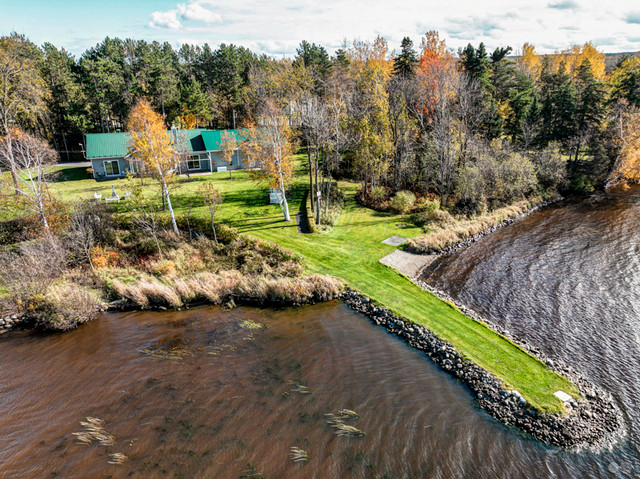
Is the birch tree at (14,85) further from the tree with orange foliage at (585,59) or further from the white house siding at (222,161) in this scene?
the tree with orange foliage at (585,59)

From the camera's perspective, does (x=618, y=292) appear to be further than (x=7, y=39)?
No

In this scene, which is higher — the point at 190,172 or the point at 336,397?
the point at 190,172

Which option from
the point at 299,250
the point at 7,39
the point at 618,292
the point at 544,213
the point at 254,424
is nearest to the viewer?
the point at 254,424

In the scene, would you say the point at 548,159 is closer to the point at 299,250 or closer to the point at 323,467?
the point at 299,250

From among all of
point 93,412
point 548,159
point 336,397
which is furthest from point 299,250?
point 548,159

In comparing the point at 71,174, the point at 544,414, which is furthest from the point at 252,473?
the point at 71,174

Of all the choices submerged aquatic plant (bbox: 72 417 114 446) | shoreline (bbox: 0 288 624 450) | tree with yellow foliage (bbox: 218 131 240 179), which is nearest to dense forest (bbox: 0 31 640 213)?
tree with yellow foliage (bbox: 218 131 240 179)

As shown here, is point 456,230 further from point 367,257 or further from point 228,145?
point 228,145
